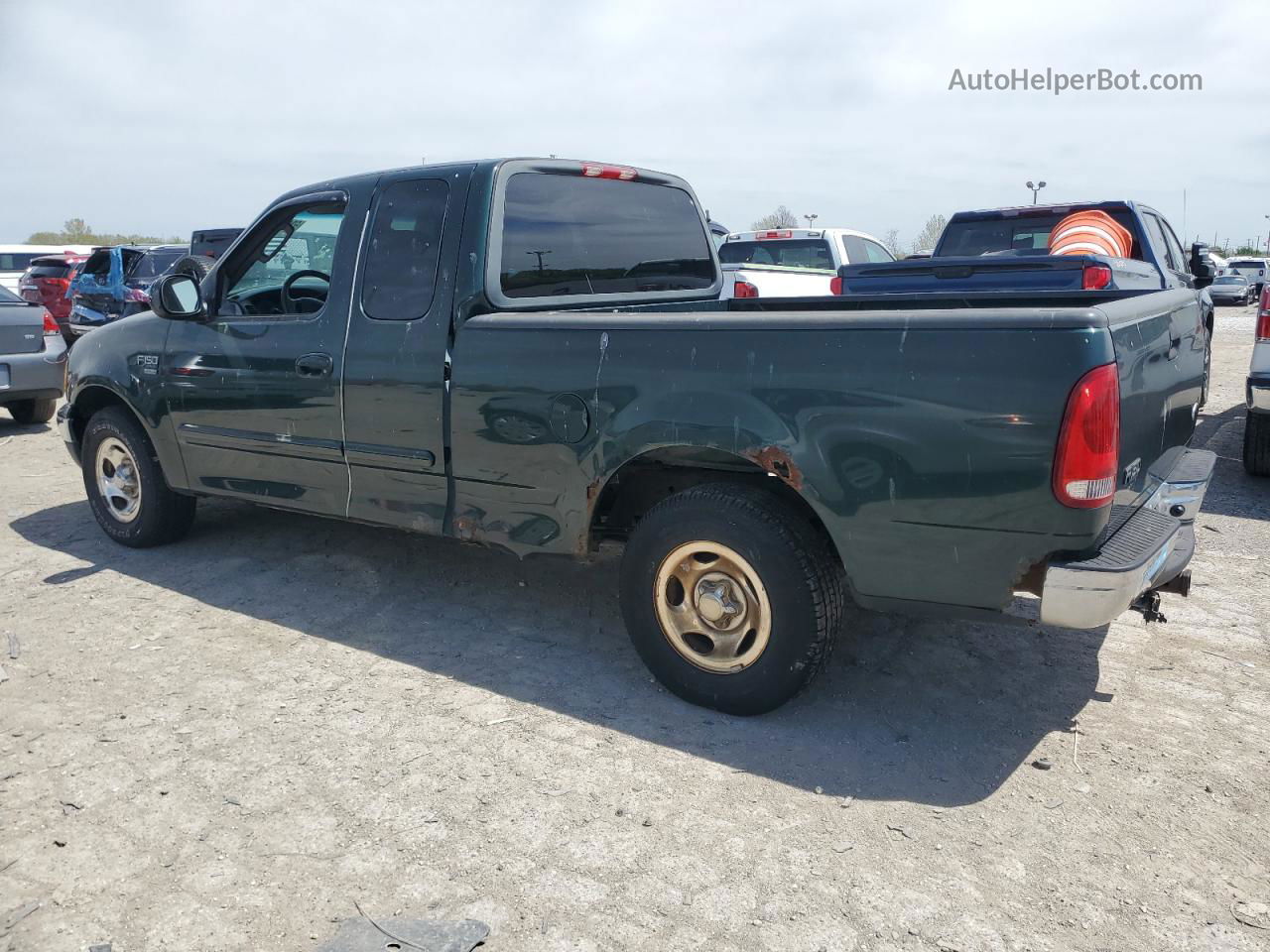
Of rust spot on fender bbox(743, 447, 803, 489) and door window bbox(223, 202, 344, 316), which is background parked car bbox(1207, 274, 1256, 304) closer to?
door window bbox(223, 202, 344, 316)

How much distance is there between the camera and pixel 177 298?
5.09m

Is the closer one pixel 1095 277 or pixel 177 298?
pixel 177 298

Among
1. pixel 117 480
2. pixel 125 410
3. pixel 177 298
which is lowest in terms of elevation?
pixel 117 480

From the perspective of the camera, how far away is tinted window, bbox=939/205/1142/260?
27.1 ft

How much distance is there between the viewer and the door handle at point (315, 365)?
4492 millimetres

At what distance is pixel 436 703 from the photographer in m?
3.81

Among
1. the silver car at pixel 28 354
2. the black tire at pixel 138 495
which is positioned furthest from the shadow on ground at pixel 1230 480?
the silver car at pixel 28 354

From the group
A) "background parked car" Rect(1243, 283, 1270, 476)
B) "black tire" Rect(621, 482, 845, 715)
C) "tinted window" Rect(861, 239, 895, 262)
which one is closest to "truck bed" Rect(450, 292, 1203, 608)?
"black tire" Rect(621, 482, 845, 715)

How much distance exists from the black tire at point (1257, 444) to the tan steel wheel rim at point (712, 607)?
517cm

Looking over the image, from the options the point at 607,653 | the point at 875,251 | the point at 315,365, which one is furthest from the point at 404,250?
the point at 875,251

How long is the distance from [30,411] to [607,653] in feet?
27.8

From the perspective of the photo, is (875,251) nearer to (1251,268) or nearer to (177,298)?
(177,298)

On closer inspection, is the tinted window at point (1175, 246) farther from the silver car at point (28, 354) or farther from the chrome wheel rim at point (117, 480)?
the silver car at point (28, 354)

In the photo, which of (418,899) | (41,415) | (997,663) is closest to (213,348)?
(418,899)
